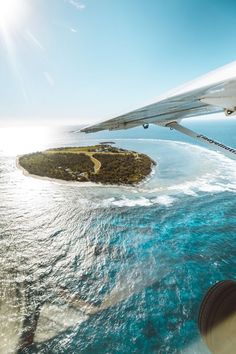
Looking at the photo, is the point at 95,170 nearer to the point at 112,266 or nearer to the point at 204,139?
the point at 112,266

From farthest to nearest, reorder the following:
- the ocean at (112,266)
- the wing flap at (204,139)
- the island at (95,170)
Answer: the island at (95,170)
the ocean at (112,266)
the wing flap at (204,139)

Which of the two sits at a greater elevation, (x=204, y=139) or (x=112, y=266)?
(x=204, y=139)

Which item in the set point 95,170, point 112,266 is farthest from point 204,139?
point 95,170

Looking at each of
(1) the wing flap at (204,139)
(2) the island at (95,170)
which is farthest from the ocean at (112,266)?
(2) the island at (95,170)

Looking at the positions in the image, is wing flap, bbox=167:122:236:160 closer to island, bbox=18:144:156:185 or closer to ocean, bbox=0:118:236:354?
ocean, bbox=0:118:236:354

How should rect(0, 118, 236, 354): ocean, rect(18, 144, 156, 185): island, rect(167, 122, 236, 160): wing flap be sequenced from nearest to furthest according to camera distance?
rect(167, 122, 236, 160): wing flap, rect(0, 118, 236, 354): ocean, rect(18, 144, 156, 185): island

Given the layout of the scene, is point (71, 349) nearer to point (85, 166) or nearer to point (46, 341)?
point (46, 341)

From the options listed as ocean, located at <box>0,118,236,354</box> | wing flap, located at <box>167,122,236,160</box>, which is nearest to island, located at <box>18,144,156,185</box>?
ocean, located at <box>0,118,236,354</box>

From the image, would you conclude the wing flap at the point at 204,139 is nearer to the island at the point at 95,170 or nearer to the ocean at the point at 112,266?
the ocean at the point at 112,266
